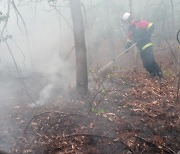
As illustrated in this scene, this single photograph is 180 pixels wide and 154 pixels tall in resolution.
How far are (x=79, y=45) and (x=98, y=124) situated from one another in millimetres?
2193

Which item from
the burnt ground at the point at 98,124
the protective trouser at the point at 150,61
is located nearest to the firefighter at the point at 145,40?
the protective trouser at the point at 150,61

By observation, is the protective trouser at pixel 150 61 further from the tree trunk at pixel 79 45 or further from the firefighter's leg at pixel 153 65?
the tree trunk at pixel 79 45

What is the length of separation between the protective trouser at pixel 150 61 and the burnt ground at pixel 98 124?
1.21 metres

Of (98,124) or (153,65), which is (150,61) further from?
(98,124)

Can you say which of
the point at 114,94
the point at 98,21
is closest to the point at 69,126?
the point at 114,94

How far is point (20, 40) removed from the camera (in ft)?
50.5

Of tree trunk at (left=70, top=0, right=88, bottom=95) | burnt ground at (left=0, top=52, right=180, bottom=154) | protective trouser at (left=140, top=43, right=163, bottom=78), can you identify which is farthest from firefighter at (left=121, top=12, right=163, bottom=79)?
tree trunk at (left=70, top=0, right=88, bottom=95)

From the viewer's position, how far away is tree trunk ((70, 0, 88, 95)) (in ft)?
22.0

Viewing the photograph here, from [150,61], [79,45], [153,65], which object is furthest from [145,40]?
[79,45]

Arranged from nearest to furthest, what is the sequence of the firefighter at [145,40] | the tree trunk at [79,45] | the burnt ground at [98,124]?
the burnt ground at [98,124] → the tree trunk at [79,45] → the firefighter at [145,40]

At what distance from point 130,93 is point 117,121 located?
162 cm

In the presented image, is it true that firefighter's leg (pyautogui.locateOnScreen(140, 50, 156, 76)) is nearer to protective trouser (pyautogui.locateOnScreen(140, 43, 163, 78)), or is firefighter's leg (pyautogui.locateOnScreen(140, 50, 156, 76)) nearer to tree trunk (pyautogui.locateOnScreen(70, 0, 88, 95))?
protective trouser (pyautogui.locateOnScreen(140, 43, 163, 78))

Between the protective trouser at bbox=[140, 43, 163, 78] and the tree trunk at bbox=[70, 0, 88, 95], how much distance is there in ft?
7.94

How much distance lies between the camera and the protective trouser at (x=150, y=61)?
8.55 m
